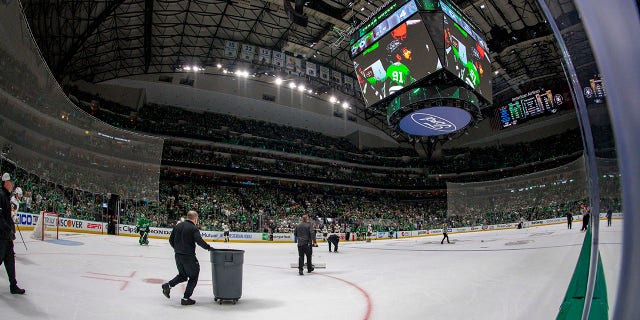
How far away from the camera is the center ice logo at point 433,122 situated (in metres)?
17.4

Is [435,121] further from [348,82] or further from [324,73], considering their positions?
[348,82]

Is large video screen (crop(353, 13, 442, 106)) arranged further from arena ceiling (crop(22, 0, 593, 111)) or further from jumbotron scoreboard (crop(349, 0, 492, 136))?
arena ceiling (crop(22, 0, 593, 111))

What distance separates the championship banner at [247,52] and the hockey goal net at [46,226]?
1558 centimetres

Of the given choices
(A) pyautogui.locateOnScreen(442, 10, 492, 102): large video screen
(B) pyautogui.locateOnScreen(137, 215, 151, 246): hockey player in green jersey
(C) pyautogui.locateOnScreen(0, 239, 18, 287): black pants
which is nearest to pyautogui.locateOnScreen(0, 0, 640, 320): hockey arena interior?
(C) pyautogui.locateOnScreen(0, 239, 18, 287): black pants

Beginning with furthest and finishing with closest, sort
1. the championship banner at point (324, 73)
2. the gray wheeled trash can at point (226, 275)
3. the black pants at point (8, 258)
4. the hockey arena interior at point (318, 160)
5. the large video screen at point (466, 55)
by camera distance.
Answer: the championship banner at point (324, 73), the large video screen at point (466, 55), the gray wheeled trash can at point (226, 275), the black pants at point (8, 258), the hockey arena interior at point (318, 160)

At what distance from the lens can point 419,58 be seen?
48.9 ft

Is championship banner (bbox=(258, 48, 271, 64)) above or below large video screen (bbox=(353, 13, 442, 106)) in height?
above

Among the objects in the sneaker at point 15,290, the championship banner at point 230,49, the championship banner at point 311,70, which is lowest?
the sneaker at point 15,290

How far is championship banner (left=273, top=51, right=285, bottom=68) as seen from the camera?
25.7 meters

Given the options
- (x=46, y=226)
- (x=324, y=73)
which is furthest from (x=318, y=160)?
(x=46, y=226)

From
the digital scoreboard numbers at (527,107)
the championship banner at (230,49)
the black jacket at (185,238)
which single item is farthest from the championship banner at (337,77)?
the black jacket at (185,238)

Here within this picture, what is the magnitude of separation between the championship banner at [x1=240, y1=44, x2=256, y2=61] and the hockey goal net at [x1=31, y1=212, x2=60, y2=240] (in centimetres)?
1558

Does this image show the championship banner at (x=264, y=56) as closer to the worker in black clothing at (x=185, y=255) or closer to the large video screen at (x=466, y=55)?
the large video screen at (x=466, y=55)

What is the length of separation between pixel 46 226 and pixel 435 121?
16.5 metres
